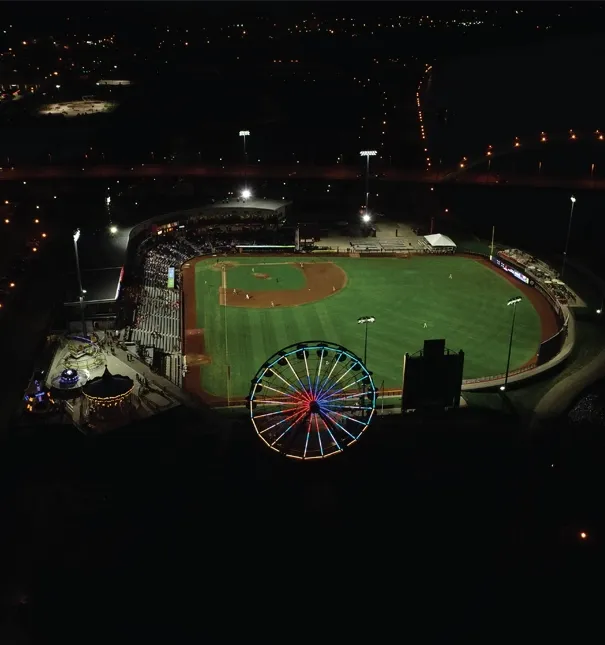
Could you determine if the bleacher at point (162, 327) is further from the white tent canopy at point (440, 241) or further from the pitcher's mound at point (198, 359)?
the white tent canopy at point (440, 241)

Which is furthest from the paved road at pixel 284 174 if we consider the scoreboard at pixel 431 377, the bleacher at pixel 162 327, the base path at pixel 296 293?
the scoreboard at pixel 431 377

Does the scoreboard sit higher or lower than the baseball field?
higher

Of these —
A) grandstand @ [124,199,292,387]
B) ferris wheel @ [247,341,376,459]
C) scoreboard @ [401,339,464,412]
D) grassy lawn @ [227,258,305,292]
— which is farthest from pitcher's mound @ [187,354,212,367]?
scoreboard @ [401,339,464,412]

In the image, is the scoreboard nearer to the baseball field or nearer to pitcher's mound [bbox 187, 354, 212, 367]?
the baseball field

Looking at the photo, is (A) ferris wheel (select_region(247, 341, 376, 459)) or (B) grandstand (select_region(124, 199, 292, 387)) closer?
(A) ferris wheel (select_region(247, 341, 376, 459))

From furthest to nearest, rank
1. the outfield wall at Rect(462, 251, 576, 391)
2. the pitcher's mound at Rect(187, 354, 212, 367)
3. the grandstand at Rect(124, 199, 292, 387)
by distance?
the grandstand at Rect(124, 199, 292, 387), the pitcher's mound at Rect(187, 354, 212, 367), the outfield wall at Rect(462, 251, 576, 391)

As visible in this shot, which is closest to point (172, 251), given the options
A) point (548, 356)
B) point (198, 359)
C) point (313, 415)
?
point (198, 359)

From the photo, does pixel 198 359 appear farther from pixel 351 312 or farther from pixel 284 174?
pixel 284 174
